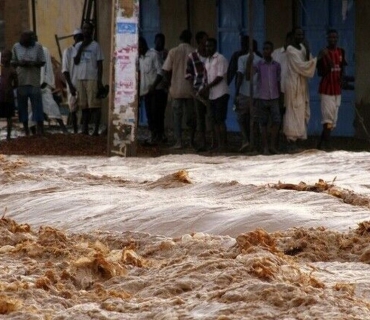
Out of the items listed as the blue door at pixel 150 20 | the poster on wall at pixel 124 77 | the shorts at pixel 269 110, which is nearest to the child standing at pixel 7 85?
the blue door at pixel 150 20

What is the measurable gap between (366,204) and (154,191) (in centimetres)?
191

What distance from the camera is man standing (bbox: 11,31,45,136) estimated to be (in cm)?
1766

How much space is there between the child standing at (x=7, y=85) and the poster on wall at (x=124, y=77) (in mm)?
3501

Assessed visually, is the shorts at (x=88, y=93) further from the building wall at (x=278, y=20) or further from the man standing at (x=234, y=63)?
the building wall at (x=278, y=20)

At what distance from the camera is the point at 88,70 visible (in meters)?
17.9

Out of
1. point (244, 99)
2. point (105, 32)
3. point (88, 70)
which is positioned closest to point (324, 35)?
point (244, 99)

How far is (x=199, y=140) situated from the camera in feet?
54.9

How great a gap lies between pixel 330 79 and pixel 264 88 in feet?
2.96

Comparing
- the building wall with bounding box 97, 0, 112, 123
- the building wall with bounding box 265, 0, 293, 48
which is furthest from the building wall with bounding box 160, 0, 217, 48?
the building wall with bounding box 265, 0, 293, 48

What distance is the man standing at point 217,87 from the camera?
1602 cm

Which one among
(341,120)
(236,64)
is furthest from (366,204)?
→ (341,120)

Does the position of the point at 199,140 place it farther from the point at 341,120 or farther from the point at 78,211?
the point at 78,211

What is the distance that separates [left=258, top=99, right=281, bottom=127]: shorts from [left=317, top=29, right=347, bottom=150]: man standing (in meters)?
0.65

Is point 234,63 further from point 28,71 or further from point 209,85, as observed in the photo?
point 28,71
